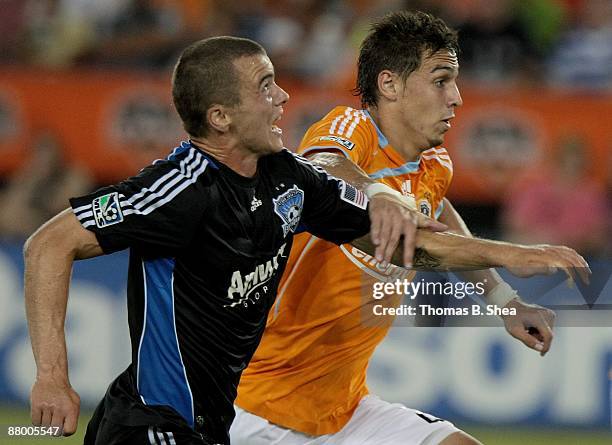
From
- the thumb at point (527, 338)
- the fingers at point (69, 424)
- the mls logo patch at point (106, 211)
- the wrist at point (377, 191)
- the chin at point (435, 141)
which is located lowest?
the fingers at point (69, 424)

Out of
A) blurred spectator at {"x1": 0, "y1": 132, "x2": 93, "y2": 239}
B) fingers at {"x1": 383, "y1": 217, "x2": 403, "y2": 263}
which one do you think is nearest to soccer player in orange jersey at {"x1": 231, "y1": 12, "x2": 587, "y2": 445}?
fingers at {"x1": 383, "y1": 217, "x2": 403, "y2": 263}

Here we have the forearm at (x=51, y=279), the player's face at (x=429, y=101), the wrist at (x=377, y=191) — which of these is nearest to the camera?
the forearm at (x=51, y=279)

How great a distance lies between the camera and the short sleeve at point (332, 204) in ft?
12.9

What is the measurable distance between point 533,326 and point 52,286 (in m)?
2.00

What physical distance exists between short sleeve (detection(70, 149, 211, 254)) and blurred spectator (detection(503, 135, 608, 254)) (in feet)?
21.0

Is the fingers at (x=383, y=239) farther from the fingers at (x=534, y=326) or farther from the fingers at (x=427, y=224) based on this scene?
the fingers at (x=534, y=326)

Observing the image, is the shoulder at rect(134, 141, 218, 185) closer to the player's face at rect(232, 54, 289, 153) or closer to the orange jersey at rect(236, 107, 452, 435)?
the player's face at rect(232, 54, 289, 153)

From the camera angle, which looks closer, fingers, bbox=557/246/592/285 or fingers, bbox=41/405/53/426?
fingers, bbox=41/405/53/426

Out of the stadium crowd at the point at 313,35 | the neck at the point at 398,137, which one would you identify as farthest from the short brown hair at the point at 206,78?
the stadium crowd at the point at 313,35

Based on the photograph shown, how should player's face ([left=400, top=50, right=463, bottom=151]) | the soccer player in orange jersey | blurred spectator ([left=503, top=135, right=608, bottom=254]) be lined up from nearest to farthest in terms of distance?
1. the soccer player in orange jersey
2. player's face ([left=400, top=50, right=463, bottom=151])
3. blurred spectator ([left=503, top=135, right=608, bottom=254])

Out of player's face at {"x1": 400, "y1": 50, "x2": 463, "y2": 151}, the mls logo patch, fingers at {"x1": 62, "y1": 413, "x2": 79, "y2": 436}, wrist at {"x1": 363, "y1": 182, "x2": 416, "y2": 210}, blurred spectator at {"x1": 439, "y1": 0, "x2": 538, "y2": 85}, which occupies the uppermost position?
blurred spectator at {"x1": 439, "y1": 0, "x2": 538, "y2": 85}

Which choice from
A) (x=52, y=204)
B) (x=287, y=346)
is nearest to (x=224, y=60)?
(x=287, y=346)

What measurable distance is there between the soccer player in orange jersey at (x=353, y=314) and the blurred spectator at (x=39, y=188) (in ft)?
17.8

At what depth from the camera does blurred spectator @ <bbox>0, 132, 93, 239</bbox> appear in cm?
960
